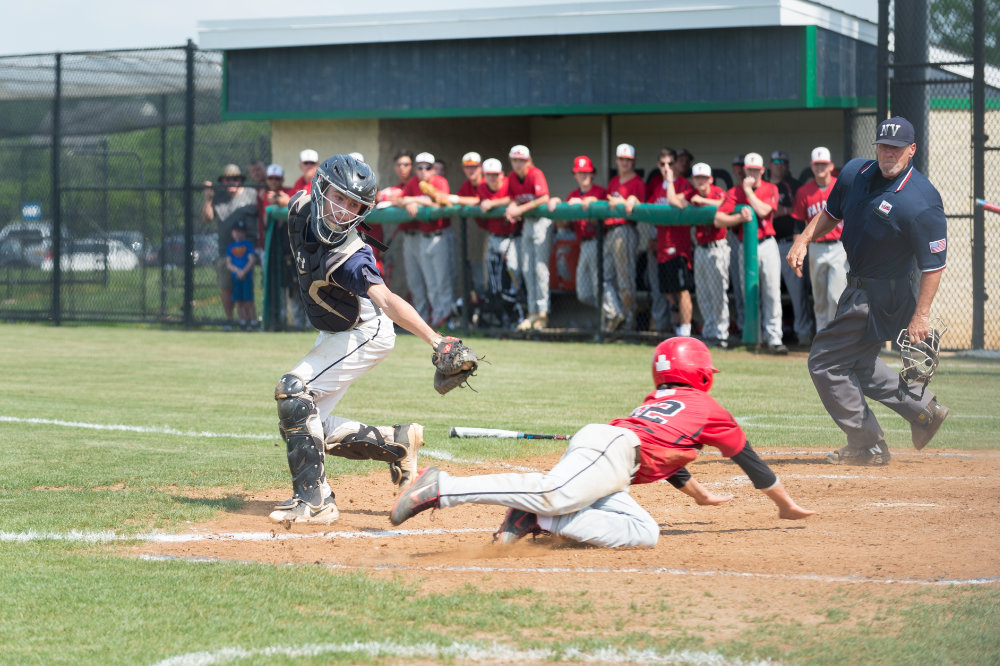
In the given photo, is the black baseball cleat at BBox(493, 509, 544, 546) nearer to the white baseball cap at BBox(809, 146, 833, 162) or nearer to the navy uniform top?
the navy uniform top

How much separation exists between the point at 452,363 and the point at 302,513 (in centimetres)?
110

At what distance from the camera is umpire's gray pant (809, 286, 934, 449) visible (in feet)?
24.0

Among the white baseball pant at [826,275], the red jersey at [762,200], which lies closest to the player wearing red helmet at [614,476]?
the white baseball pant at [826,275]

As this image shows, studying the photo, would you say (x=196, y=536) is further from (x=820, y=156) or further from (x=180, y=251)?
(x=180, y=251)

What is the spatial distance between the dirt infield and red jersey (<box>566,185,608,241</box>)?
26.1 feet

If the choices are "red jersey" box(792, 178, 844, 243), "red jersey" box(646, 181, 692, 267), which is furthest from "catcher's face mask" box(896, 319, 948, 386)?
"red jersey" box(646, 181, 692, 267)

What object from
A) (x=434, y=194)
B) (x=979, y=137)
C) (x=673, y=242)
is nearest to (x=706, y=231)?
(x=673, y=242)

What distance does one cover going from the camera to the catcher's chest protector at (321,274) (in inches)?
224

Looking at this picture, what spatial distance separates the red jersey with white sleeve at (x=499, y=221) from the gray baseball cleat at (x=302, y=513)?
31.1ft

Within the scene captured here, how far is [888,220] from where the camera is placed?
274 inches

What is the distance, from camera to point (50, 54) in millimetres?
17781

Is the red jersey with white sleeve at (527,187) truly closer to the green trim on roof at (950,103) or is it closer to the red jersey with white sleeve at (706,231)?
the red jersey with white sleeve at (706,231)

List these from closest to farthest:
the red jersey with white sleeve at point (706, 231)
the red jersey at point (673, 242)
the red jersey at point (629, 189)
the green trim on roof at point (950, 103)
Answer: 1. the red jersey with white sleeve at point (706, 231)
2. the red jersey at point (673, 242)
3. the red jersey at point (629, 189)
4. the green trim on roof at point (950, 103)

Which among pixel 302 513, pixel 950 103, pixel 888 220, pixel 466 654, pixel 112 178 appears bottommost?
pixel 466 654
